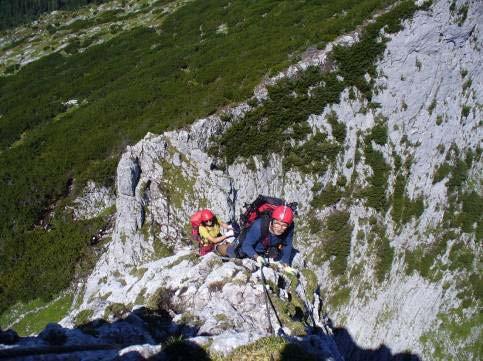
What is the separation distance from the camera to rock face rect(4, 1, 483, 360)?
91.8ft

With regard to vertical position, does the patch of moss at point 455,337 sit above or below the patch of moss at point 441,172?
below

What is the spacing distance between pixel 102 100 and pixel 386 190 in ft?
85.2

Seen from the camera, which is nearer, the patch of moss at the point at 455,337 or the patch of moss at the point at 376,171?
the patch of moss at the point at 376,171

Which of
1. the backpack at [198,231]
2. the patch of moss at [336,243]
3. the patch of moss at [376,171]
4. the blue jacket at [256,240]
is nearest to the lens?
the blue jacket at [256,240]

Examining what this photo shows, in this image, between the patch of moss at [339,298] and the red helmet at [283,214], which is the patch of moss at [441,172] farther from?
the red helmet at [283,214]

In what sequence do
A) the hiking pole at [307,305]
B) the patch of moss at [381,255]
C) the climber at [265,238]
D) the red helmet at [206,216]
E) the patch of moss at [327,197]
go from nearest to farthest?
1. the climber at [265,238]
2. the hiking pole at [307,305]
3. the red helmet at [206,216]
4. the patch of moss at [327,197]
5. the patch of moss at [381,255]

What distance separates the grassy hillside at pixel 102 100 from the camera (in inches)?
1130

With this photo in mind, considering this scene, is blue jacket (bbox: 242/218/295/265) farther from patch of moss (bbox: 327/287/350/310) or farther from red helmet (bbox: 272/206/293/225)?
patch of moss (bbox: 327/287/350/310)

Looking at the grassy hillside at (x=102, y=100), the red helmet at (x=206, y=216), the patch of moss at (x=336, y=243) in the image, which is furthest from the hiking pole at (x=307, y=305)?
the grassy hillside at (x=102, y=100)

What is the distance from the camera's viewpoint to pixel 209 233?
759 inches

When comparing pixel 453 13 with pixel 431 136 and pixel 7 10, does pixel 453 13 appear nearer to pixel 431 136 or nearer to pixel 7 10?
pixel 431 136

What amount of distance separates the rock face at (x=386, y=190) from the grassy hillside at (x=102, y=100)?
2632 mm

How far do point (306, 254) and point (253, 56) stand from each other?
17.1 meters

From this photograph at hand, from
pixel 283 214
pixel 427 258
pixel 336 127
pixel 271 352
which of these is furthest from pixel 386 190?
pixel 271 352
